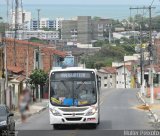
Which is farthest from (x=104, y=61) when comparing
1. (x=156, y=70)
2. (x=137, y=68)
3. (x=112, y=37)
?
(x=156, y=70)

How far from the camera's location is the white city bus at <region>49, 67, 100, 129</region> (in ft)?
73.2

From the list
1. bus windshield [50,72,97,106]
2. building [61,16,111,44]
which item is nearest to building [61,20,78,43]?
building [61,16,111,44]

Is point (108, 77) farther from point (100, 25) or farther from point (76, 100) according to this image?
point (76, 100)

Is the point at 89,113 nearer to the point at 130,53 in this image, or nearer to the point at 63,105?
the point at 63,105

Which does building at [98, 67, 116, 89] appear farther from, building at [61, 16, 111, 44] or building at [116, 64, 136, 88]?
building at [61, 16, 111, 44]

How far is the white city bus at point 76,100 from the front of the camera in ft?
73.2

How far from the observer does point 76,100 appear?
21.5 meters

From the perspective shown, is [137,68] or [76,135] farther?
[137,68]

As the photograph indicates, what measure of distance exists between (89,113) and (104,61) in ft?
359

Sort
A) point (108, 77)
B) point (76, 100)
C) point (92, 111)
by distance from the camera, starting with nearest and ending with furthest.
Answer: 1. point (76, 100)
2. point (92, 111)
3. point (108, 77)

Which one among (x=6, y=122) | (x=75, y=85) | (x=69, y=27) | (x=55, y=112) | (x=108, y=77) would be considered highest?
(x=69, y=27)

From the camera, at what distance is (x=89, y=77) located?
2361cm

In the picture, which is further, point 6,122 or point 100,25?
point 100,25

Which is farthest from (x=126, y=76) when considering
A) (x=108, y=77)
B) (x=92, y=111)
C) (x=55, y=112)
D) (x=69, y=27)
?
(x=55, y=112)
